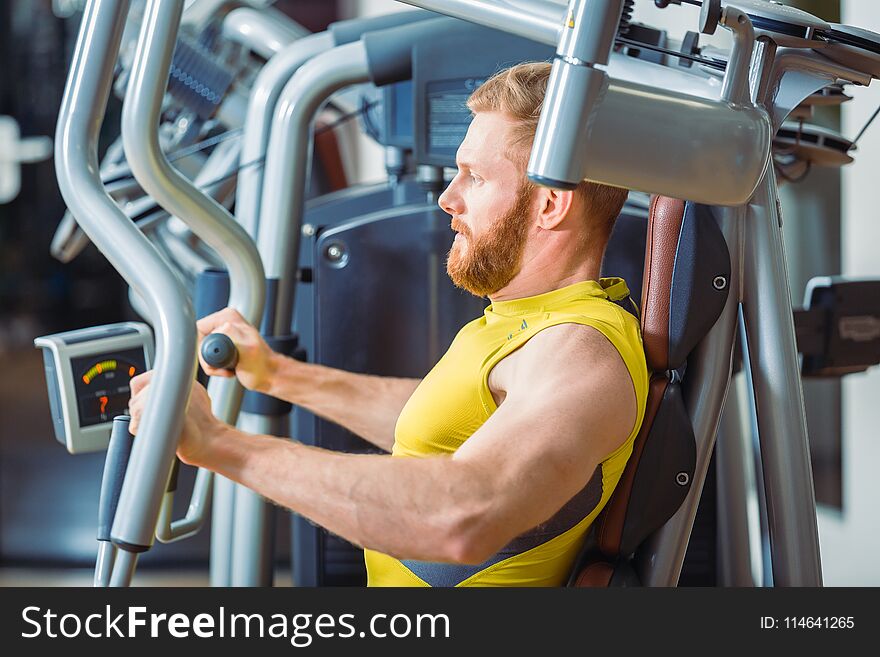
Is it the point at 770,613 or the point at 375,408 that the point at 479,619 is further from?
the point at 375,408

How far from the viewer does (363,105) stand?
6.21ft

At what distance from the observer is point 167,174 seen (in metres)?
1.03

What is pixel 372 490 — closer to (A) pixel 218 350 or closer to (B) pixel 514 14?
(A) pixel 218 350

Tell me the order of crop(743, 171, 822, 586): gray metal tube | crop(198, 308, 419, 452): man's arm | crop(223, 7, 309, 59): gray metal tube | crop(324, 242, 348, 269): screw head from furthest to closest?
crop(223, 7, 309, 59): gray metal tube < crop(324, 242, 348, 269): screw head < crop(198, 308, 419, 452): man's arm < crop(743, 171, 822, 586): gray metal tube

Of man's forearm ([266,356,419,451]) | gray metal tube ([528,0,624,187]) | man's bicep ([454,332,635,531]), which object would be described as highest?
→ gray metal tube ([528,0,624,187])

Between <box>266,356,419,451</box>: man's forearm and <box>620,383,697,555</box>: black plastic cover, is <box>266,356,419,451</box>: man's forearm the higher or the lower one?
the lower one

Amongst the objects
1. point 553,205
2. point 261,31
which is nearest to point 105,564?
point 553,205

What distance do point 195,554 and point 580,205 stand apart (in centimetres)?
224

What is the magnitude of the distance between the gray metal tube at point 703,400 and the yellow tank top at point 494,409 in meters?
0.06

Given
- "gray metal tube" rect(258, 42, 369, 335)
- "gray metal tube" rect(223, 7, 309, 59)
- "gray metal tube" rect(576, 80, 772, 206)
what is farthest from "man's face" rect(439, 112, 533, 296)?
"gray metal tube" rect(223, 7, 309, 59)

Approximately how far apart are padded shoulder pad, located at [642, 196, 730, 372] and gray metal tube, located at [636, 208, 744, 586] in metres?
0.01

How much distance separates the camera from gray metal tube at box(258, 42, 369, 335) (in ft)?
4.98

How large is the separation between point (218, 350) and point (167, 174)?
292mm

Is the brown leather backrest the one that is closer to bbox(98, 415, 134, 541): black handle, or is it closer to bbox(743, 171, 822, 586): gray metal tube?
bbox(743, 171, 822, 586): gray metal tube
